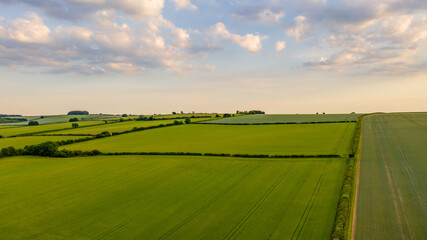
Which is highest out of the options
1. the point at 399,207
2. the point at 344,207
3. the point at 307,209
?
the point at 344,207

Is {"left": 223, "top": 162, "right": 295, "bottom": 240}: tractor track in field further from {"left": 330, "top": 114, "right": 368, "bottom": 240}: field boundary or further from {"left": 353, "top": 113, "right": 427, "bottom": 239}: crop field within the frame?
{"left": 353, "top": 113, "right": 427, "bottom": 239}: crop field

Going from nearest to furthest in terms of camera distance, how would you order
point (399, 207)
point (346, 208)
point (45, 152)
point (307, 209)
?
1. point (346, 208)
2. point (399, 207)
3. point (307, 209)
4. point (45, 152)

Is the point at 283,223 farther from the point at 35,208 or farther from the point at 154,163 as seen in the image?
the point at 154,163

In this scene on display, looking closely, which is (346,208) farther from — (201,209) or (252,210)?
(201,209)

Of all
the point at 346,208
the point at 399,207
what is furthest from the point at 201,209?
the point at 399,207

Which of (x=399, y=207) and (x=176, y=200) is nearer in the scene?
(x=399, y=207)

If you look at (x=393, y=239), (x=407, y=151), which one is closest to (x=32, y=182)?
(x=393, y=239)

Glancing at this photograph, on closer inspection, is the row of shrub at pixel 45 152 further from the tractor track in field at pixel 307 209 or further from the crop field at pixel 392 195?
the crop field at pixel 392 195

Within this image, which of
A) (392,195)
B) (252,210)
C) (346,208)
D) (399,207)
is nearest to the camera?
(346,208)

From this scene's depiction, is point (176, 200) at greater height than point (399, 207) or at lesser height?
lesser
